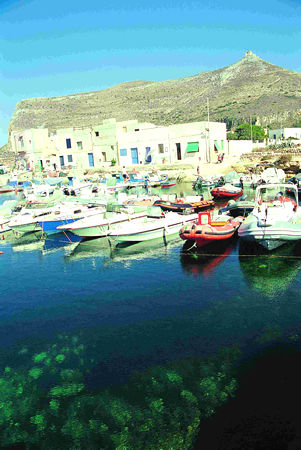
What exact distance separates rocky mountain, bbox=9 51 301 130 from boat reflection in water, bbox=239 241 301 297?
78566mm

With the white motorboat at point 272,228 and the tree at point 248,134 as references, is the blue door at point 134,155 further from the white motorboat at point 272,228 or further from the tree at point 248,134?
the white motorboat at point 272,228

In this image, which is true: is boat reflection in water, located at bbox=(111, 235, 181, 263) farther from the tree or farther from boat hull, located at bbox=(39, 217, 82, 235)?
the tree

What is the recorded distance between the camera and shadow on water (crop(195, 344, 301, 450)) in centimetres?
789

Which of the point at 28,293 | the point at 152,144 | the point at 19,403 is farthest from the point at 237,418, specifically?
the point at 152,144

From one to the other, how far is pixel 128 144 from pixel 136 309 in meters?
51.0

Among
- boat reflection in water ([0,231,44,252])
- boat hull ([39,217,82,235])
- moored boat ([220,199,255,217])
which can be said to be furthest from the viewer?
moored boat ([220,199,255,217])

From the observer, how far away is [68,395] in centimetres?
967

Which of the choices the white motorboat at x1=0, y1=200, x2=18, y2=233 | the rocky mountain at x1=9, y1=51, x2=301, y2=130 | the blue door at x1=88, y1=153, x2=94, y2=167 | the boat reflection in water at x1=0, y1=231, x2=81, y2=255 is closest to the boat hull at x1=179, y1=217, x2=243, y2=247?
the boat reflection in water at x1=0, y1=231, x2=81, y2=255

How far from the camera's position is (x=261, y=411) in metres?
8.65

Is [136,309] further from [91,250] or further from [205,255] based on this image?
[91,250]

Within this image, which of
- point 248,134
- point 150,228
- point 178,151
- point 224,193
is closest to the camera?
point 150,228

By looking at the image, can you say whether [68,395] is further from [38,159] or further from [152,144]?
[38,159]

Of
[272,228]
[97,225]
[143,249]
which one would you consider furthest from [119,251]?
[272,228]

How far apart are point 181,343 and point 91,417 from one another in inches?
148
